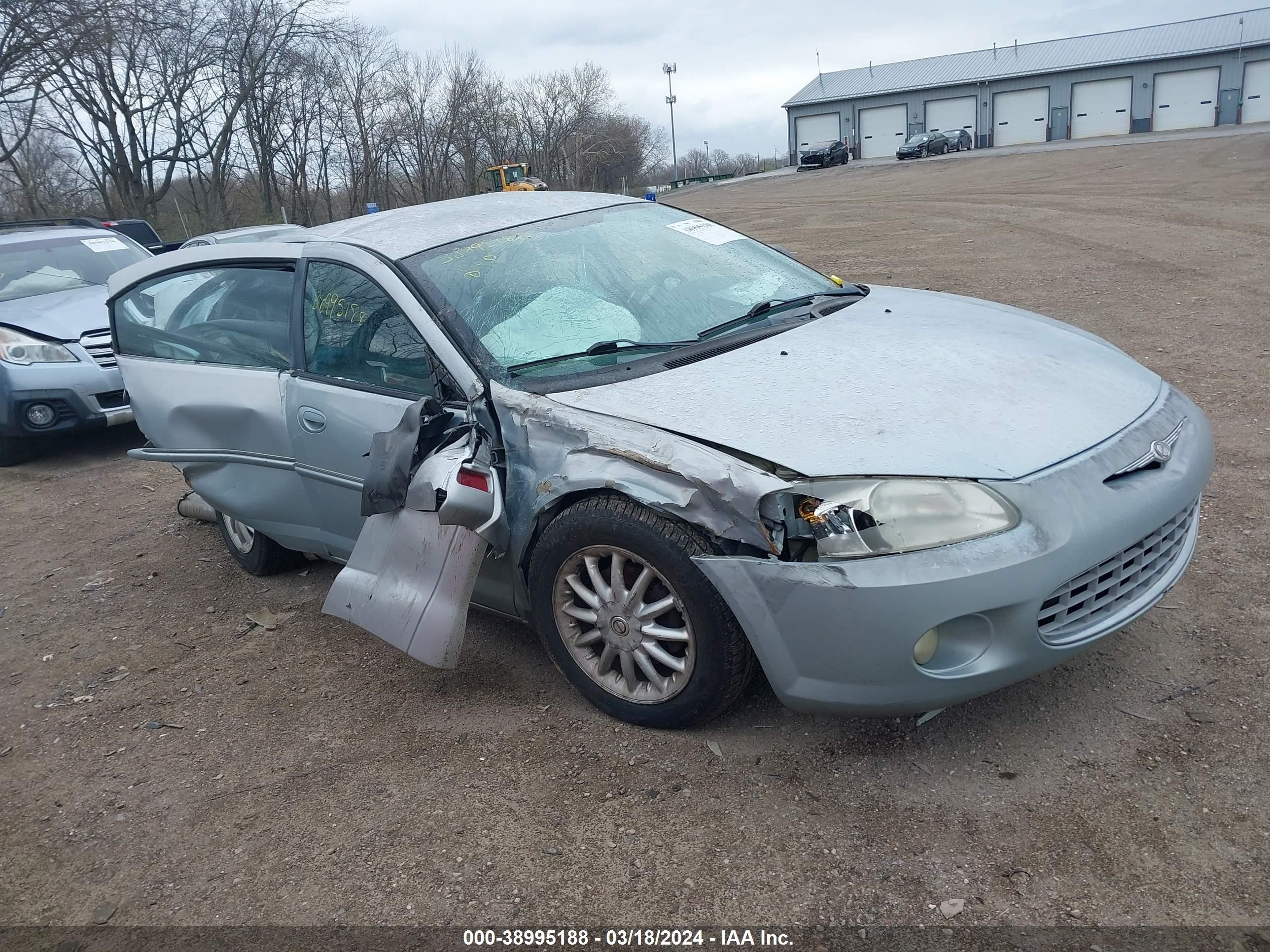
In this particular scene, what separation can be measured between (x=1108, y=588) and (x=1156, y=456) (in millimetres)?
427

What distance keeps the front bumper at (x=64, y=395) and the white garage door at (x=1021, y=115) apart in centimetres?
5187

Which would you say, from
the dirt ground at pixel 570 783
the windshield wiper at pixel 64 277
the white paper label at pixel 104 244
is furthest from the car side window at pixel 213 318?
the white paper label at pixel 104 244

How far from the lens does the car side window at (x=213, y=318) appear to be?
3.90m

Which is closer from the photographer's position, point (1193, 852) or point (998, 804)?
point (1193, 852)

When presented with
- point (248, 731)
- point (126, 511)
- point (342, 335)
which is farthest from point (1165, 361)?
point (126, 511)

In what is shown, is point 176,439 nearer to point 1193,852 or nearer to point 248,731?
point 248,731

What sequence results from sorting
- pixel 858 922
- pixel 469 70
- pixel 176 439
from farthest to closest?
pixel 469 70 → pixel 176 439 → pixel 858 922

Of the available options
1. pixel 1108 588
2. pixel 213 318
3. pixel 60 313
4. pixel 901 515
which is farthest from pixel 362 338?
→ pixel 60 313

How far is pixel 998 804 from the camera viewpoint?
8.31 feet

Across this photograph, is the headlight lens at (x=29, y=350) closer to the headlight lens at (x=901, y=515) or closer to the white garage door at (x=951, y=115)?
the headlight lens at (x=901, y=515)

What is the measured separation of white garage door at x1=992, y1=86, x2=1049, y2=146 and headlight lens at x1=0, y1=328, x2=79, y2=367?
2046 inches

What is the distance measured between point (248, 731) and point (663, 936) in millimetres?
1802

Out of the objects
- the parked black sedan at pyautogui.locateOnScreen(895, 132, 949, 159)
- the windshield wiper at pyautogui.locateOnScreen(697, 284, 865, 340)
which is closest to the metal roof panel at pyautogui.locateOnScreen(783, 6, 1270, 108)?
the parked black sedan at pyautogui.locateOnScreen(895, 132, 949, 159)

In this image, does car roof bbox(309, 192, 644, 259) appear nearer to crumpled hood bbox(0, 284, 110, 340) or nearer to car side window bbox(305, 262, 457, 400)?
car side window bbox(305, 262, 457, 400)
